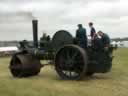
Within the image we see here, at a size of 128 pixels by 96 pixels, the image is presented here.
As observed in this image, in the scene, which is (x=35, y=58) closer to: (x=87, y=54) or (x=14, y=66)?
(x=14, y=66)

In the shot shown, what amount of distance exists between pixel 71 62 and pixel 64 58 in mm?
393

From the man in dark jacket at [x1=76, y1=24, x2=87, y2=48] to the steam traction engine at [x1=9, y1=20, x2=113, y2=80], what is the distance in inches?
9.4

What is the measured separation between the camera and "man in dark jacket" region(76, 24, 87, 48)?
15.2 meters

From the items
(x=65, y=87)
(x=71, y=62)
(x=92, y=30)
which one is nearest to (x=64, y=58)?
(x=71, y=62)

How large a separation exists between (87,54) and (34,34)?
11.0ft

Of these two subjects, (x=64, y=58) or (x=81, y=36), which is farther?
(x=81, y=36)

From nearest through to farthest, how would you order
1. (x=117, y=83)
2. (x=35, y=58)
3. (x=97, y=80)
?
1. (x=117, y=83)
2. (x=97, y=80)
3. (x=35, y=58)

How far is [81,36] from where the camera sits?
15.4m

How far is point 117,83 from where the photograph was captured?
1362 centimetres

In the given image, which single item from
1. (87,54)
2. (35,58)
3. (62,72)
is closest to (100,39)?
(87,54)

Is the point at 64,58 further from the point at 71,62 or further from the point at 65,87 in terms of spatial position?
the point at 65,87

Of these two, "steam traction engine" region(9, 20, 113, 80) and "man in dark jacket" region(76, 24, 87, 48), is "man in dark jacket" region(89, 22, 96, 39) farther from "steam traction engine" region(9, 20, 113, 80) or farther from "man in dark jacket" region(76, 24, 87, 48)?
"steam traction engine" region(9, 20, 113, 80)

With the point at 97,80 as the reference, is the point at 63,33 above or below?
above

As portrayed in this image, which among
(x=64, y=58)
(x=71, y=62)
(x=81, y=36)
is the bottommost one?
(x=71, y=62)
